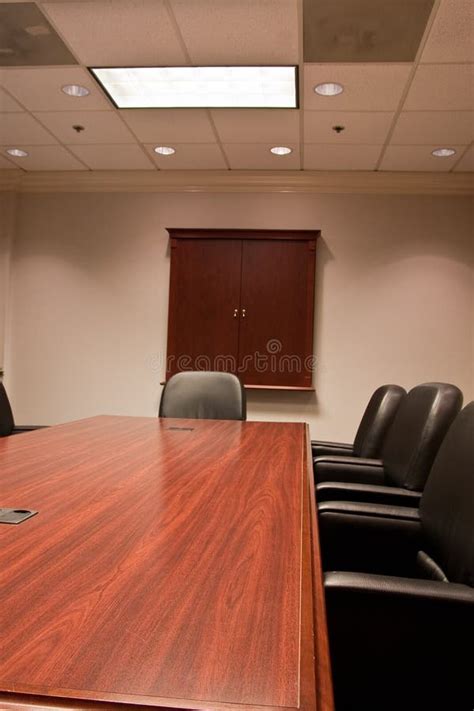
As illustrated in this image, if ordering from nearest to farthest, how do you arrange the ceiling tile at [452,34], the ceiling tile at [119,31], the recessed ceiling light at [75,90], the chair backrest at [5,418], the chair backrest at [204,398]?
the ceiling tile at [452,34] < the ceiling tile at [119,31] < the chair backrest at [5,418] < the chair backrest at [204,398] < the recessed ceiling light at [75,90]

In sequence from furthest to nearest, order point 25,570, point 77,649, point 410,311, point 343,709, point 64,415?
point 64,415
point 410,311
point 343,709
point 25,570
point 77,649

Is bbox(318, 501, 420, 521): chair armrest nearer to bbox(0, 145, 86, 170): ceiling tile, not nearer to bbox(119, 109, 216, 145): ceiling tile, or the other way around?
bbox(119, 109, 216, 145): ceiling tile

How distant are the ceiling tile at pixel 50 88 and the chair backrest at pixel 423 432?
2710 mm

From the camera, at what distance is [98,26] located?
2.81 m

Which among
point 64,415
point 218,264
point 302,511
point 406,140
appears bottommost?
point 64,415

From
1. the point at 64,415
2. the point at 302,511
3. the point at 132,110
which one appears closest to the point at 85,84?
the point at 132,110

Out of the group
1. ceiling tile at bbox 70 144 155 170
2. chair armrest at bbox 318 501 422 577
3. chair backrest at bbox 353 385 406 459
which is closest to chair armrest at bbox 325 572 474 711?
chair armrest at bbox 318 501 422 577

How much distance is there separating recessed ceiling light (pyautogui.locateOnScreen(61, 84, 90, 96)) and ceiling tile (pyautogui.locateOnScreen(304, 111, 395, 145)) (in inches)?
54.8

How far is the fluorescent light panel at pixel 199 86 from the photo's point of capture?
3.20 meters

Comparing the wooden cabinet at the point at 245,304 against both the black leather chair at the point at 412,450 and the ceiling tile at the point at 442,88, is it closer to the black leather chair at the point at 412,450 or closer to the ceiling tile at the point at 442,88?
the ceiling tile at the point at 442,88

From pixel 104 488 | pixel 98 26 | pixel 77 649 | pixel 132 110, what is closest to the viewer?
pixel 77 649

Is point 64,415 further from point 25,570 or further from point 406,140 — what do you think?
point 25,570

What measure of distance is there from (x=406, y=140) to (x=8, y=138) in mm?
2970

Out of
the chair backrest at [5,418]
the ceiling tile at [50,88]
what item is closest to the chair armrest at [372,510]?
the chair backrest at [5,418]
